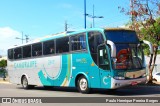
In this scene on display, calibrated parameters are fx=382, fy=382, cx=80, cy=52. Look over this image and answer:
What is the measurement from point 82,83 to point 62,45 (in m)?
2.77

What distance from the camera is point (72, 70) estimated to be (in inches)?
794

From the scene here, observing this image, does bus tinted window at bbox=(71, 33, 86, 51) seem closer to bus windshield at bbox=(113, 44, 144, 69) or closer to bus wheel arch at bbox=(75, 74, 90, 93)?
bus wheel arch at bbox=(75, 74, 90, 93)

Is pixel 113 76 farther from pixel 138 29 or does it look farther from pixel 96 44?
pixel 138 29

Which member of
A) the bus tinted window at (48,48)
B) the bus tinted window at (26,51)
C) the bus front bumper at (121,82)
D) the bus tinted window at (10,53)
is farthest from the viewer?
the bus tinted window at (10,53)

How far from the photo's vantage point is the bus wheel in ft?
62.2

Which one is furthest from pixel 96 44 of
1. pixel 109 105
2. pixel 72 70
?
pixel 109 105

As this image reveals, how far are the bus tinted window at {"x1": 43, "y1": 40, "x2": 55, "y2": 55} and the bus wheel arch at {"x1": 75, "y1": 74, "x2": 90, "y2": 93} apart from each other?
2.86 meters

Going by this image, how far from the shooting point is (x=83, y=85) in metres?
19.2

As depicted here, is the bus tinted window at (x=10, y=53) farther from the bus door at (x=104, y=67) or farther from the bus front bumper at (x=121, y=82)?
the bus front bumper at (x=121, y=82)

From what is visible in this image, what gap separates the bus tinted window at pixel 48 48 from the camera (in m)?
22.0

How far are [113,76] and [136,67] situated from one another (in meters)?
1.36

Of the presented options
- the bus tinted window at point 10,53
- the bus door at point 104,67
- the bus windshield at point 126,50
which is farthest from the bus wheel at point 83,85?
the bus tinted window at point 10,53

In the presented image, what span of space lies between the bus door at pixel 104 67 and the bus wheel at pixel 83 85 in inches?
47.9

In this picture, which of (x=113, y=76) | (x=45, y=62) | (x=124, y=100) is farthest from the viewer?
(x=45, y=62)
